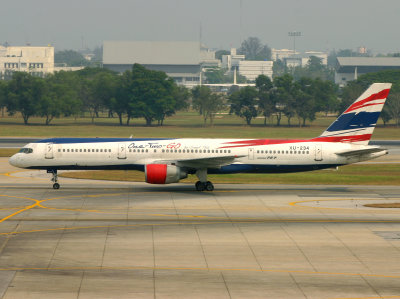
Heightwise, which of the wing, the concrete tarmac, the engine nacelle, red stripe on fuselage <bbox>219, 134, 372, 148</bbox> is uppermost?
red stripe on fuselage <bbox>219, 134, 372, 148</bbox>

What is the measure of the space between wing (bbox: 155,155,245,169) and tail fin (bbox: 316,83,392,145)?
9.62 m

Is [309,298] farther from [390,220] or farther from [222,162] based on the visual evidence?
[222,162]

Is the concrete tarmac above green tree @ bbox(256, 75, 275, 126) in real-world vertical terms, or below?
below

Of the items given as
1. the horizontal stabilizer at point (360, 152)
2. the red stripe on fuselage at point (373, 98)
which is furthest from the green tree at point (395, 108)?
the horizontal stabilizer at point (360, 152)

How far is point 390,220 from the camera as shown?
40781 mm

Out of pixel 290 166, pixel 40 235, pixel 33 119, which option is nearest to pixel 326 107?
pixel 33 119

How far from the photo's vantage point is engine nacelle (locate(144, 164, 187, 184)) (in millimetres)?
48375

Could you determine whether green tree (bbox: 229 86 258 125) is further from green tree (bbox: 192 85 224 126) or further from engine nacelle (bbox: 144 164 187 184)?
engine nacelle (bbox: 144 164 187 184)

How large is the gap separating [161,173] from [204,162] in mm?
3687

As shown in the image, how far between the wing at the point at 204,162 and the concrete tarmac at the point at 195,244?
2.30m

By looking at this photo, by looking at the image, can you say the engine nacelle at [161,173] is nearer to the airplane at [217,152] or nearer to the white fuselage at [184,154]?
the airplane at [217,152]

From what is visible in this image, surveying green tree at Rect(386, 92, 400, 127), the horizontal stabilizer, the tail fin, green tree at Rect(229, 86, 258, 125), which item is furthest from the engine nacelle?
green tree at Rect(386, 92, 400, 127)

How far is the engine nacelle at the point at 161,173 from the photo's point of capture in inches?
1905

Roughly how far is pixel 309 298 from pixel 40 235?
16.6 m
